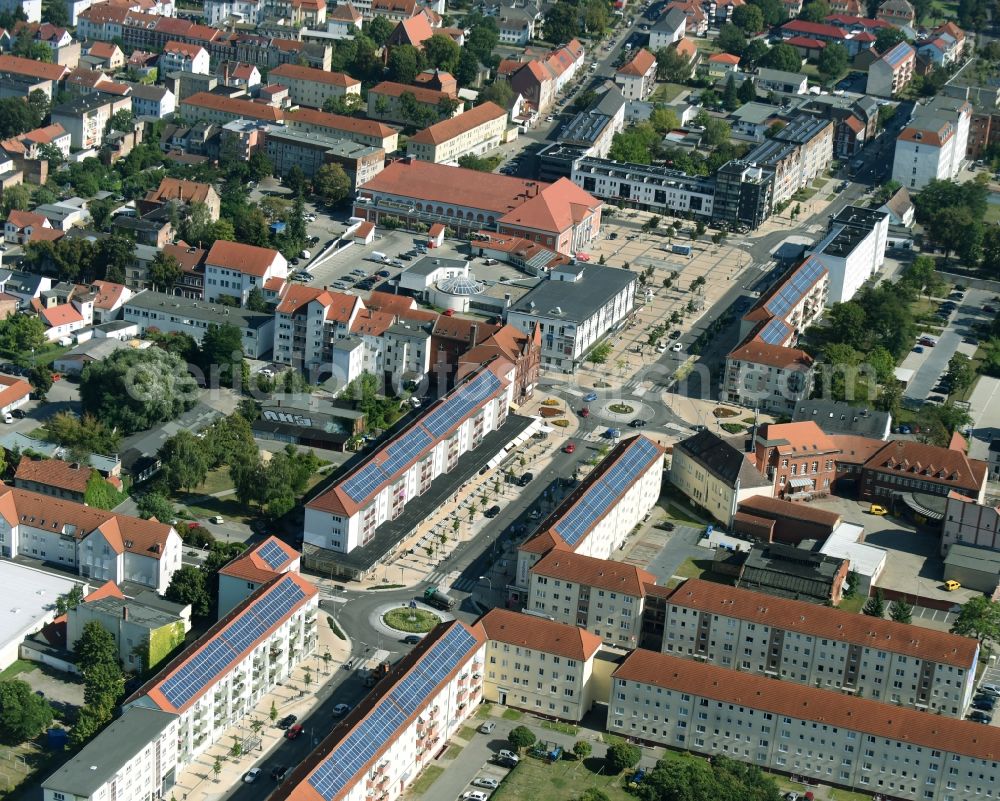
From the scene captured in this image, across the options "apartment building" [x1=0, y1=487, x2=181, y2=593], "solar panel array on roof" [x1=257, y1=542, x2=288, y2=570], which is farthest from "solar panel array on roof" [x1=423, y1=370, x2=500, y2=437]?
"apartment building" [x1=0, y1=487, x2=181, y2=593]

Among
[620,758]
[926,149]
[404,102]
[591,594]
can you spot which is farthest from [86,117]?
[620,758]

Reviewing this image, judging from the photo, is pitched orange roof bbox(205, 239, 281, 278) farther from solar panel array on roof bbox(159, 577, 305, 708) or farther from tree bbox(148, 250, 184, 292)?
solar panel array on roof bbox(159, 577, 305, 708)

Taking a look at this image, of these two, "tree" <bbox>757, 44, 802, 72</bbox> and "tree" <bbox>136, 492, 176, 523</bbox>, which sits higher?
"tree" <bbox>757, 44, 802, 72</bbox>

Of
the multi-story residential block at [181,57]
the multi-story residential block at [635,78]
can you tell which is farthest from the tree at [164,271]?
the multi-story residential block at [635,78]

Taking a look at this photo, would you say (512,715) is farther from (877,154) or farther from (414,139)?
(877,154)

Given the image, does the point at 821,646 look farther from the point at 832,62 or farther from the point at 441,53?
the point at 832,62

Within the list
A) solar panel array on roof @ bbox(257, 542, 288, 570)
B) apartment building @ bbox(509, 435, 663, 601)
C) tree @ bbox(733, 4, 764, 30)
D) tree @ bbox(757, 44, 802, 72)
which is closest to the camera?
solar panel array on roof @ bbox(257, 542, 288, 570)

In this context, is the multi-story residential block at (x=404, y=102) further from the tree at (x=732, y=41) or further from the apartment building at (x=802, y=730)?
the apartment building at (x=802, y=730)
